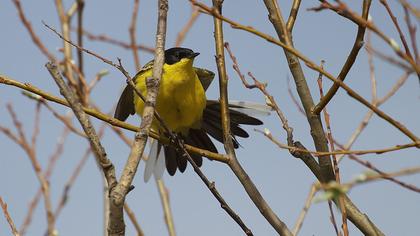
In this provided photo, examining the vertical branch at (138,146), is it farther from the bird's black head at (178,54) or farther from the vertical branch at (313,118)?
the bird's black head at (178,54)

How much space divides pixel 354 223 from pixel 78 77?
204cm

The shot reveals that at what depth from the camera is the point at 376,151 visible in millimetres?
2012

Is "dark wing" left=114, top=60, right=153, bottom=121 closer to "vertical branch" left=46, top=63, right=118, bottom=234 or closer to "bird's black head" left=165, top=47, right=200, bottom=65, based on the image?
"bird's black head" left=165, top=47, right=200, bottom=65

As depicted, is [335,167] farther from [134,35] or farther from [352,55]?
[134,35]

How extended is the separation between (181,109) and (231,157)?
2078mm

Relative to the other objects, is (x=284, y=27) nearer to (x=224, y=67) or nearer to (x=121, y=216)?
(x=224, y=67)

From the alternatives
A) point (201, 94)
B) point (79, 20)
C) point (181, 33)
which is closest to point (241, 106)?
point (201, 94)

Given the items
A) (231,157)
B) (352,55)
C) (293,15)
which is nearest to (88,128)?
(231,157)

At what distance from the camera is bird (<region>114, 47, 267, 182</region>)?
15.9 ft

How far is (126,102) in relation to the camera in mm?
5395

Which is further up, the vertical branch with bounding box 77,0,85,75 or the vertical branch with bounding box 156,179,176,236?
the vertical branch with bounding box 77,0,85,75

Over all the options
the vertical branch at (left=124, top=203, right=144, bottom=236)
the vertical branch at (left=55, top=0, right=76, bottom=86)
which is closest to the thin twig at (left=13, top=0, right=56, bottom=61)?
the vertical branch at (left=55, top=0, right=76, bottom=86)

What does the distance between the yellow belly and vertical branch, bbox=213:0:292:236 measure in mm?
1749

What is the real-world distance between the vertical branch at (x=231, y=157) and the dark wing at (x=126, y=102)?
7.05ft
